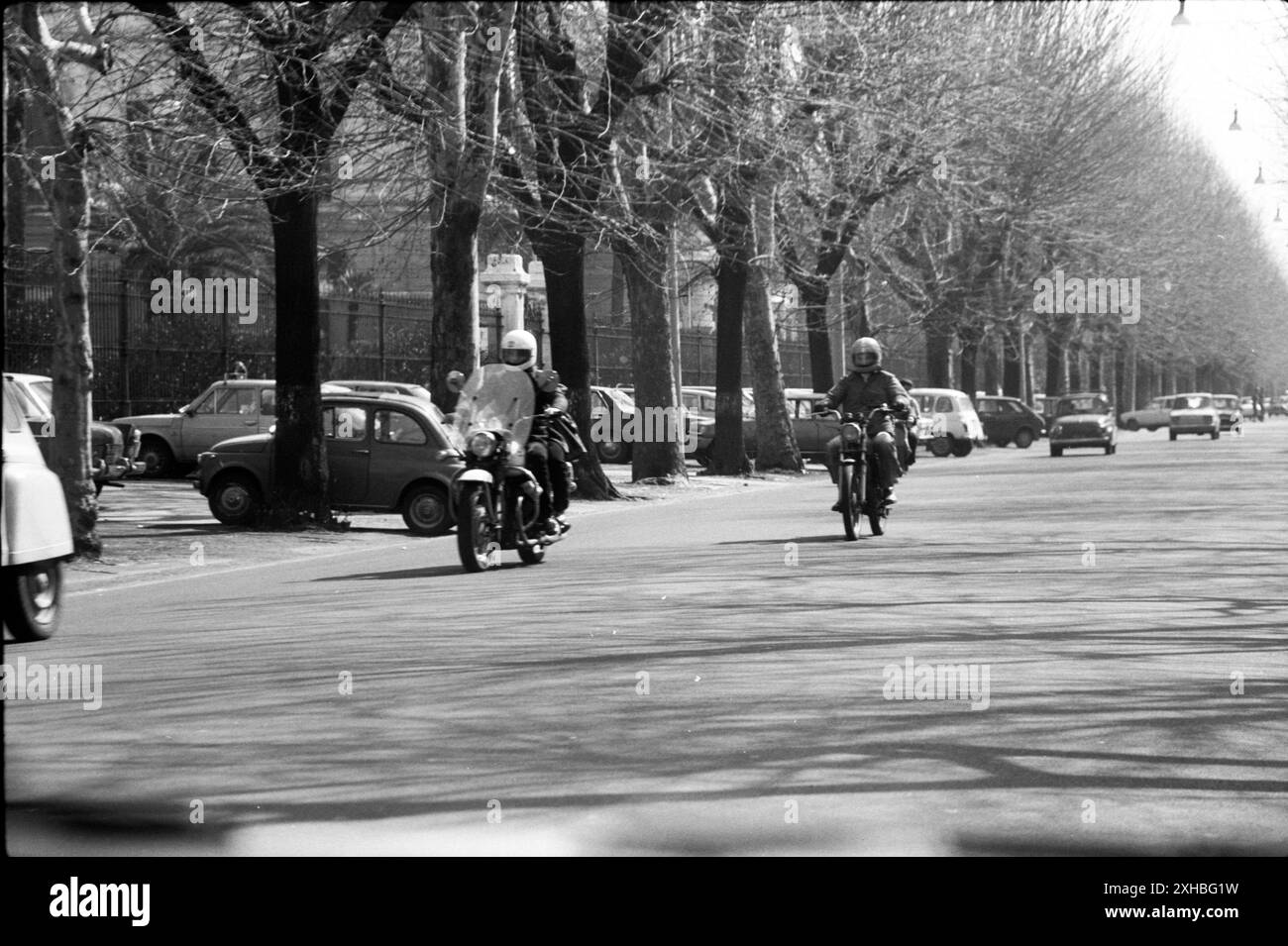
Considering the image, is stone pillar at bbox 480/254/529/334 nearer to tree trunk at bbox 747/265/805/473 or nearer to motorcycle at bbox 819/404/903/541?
tree trunk at bbox 747/265/805/473

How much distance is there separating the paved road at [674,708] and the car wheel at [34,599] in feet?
0.81

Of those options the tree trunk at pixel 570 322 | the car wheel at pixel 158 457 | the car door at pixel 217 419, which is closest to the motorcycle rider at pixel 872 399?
the tree trunk at pixel 570 322

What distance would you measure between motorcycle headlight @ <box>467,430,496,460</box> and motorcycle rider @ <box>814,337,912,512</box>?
4.28 m

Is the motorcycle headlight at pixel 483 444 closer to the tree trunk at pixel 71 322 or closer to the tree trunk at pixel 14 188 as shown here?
the tree trunk at pixel 14 188

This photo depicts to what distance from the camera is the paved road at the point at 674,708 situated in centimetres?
608

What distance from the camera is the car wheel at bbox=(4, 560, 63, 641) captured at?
11.6 m

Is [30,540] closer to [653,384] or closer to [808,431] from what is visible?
[653,384]

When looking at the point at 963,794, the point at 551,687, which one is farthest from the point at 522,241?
the point at 963,794

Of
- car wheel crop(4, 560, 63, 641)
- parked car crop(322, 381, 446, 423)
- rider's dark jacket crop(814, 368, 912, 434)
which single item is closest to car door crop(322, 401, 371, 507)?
rider's dark jacket crop(814, 368, 912, 434)

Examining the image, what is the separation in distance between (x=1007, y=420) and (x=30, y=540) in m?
54.4

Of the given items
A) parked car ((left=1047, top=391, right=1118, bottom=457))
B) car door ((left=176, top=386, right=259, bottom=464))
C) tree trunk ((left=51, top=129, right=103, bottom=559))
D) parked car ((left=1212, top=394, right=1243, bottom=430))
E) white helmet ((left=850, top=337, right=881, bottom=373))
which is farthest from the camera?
parked car ((left=1212, top=394, right=1243, bottom=430))

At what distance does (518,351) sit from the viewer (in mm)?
16359
